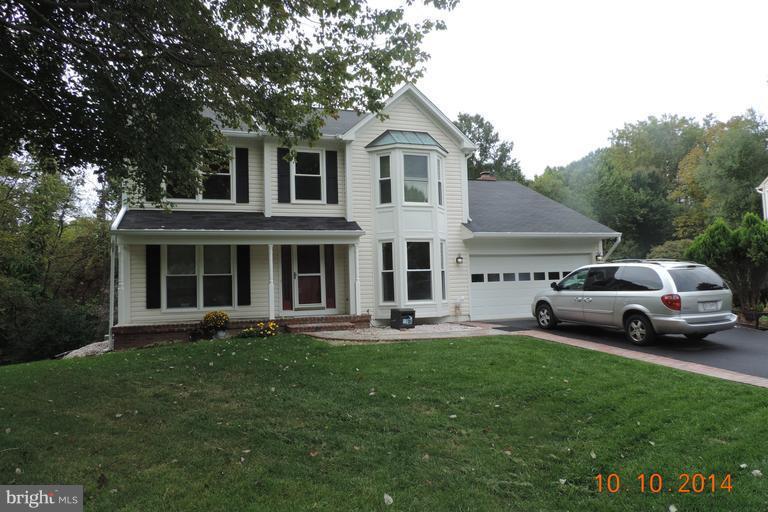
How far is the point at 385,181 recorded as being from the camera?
13570mm

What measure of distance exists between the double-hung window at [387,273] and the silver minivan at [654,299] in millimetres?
5001

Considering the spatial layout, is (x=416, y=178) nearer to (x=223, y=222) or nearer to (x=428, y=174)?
(x=428, y=174)

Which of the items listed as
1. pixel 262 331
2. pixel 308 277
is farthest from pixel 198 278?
pixel 308 277

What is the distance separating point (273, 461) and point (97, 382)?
4.20m

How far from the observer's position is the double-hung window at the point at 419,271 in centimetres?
1327

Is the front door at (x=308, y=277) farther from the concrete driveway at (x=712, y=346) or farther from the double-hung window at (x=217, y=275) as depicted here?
the concrete driveway at (x=712, y=346)

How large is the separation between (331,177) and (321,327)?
14.8 ft

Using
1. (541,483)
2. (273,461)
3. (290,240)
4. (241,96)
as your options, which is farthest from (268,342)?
(541,483)

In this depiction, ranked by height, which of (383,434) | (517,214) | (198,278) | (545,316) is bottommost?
(383,434)

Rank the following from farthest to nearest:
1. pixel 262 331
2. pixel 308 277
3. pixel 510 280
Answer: pixel 510 280
pixel 308 277
pixel 262 331

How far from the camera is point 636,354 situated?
27.3 feet

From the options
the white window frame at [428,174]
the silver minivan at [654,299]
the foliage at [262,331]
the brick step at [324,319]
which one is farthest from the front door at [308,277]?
the silver minivan at [654,299]

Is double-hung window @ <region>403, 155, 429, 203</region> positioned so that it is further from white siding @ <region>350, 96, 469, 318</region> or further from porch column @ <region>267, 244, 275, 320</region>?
porch column @ <region>267, 244, 275, 320</region>

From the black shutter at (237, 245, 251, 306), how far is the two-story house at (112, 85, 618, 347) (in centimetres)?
3
